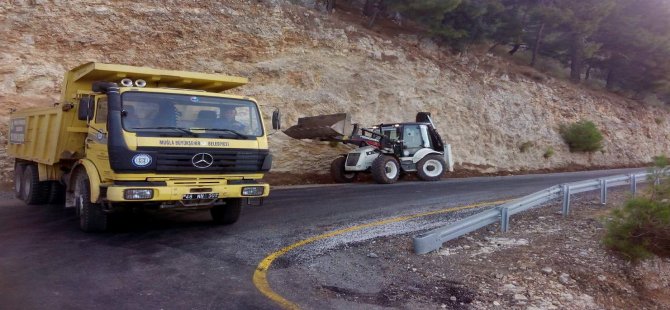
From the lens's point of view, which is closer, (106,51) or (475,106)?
(106,51)

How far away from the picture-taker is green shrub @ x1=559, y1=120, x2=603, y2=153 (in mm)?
29000

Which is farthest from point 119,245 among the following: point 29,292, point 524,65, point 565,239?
point 524,65

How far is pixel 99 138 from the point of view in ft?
26.4

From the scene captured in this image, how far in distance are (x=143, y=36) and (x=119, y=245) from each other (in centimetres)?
1323

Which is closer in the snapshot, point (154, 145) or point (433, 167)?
point (154, 145)

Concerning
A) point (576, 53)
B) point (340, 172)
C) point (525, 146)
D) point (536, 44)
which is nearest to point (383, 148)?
point (340, 172)

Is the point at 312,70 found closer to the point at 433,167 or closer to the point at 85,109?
the point at 433,167

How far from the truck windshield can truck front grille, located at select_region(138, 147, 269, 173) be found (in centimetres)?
31

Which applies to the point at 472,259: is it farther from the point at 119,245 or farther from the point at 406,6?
the point at 406,6

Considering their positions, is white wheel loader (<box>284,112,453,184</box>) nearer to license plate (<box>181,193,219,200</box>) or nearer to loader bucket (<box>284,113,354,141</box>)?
loader bucket (<box>284,113,354,141</box>)

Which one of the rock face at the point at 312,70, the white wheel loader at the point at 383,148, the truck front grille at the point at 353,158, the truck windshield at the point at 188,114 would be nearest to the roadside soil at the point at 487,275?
the truck windshield at the point at 188,114

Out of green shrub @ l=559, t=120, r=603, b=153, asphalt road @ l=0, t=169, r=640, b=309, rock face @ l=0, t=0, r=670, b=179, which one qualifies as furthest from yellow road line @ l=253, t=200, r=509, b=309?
green shrub @ l=559, t=120, r=603, b=153

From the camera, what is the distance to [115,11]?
19000 mm

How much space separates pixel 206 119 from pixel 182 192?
4.05ft
